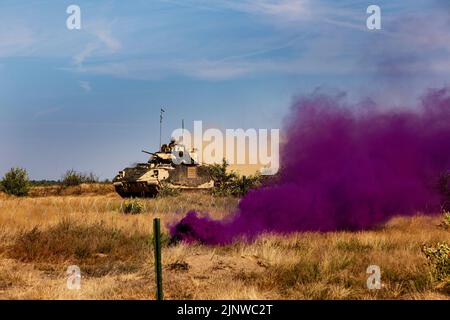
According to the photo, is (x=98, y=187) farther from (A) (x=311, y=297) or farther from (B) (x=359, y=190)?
(A) (x=311, y=297)

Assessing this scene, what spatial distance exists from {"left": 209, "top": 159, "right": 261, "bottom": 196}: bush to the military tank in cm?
40

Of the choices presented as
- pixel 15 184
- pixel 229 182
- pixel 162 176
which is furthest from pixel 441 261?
pixel 15 184

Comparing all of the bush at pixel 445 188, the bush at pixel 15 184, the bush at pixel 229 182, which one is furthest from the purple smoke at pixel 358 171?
the bush at pixel 15 184

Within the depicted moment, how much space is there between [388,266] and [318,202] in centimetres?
568

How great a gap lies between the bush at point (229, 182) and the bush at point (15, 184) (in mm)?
15394

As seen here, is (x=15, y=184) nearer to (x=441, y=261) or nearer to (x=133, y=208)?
(x=133, y=208)

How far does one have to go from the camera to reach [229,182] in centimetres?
3325

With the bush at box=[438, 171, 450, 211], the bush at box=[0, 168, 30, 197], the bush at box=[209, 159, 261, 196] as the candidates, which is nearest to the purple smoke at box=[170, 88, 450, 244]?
the bush at box=[438, 171, 450, 211]

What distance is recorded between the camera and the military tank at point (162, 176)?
3156 cm

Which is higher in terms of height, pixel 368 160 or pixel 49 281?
pixel 368 160

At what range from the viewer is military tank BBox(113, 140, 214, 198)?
31.6 meters

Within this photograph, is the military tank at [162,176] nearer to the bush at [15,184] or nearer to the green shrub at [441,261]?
the bush at [15,184]
